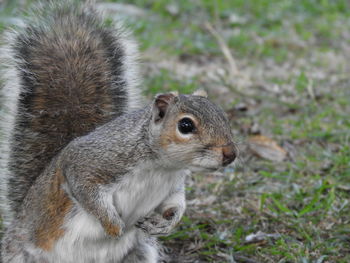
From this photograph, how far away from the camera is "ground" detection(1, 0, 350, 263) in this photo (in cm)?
288

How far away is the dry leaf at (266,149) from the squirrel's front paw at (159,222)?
4.27ft

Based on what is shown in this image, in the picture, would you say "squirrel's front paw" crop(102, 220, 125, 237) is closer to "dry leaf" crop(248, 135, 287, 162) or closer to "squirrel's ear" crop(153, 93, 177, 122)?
"squirrel's ear" crop(153, 93, 177, 122)

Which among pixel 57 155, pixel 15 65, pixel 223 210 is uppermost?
pixel 15 65

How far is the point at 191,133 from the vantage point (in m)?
2.13

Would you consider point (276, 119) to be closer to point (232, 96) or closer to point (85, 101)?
point (232, 96)

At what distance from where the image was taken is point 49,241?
7.84 ft

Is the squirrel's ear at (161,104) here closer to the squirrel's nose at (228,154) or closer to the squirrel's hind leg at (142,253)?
the squirrel's nose at (228,154)

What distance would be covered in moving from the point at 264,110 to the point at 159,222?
2015 mm

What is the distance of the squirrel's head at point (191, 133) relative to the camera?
6.91 feet

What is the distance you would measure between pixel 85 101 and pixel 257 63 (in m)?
2.56

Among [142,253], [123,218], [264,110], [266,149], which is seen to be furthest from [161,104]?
[264,110]

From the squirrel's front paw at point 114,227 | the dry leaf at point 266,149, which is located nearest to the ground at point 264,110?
the dry leaf at point 266,149

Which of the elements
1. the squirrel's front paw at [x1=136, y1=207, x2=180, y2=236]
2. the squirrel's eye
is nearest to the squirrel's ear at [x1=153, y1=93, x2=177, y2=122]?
the squirrel's eye

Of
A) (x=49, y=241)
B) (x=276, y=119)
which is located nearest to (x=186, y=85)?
(x=276, y=119)
